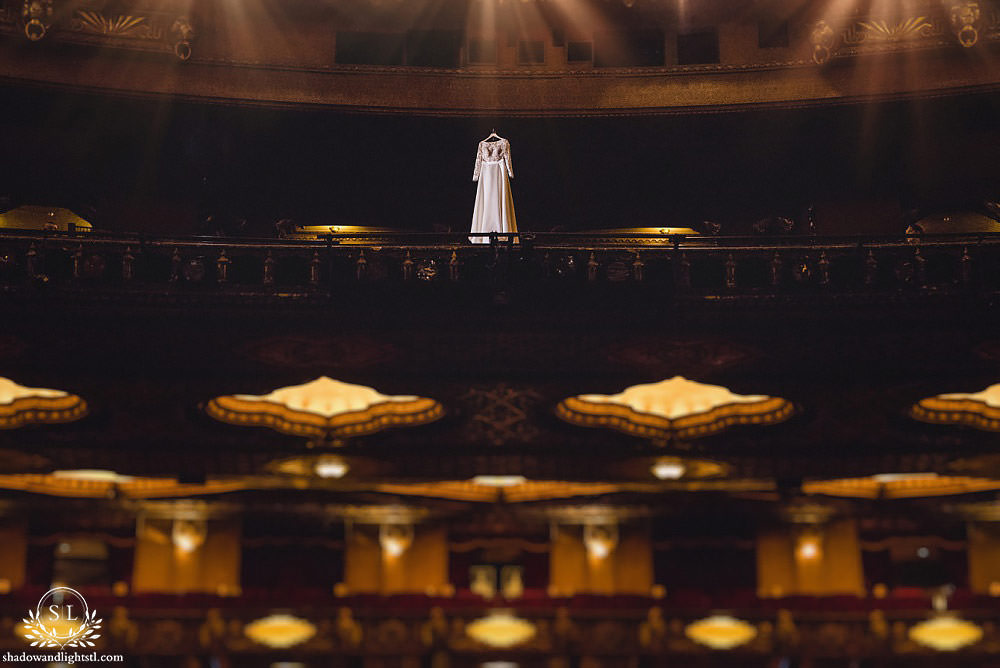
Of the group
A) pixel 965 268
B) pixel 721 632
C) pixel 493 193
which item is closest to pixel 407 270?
pixel 493 193

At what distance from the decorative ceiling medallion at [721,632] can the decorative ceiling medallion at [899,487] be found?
229 cm

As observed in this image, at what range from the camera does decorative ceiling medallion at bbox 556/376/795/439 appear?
23.8 feet

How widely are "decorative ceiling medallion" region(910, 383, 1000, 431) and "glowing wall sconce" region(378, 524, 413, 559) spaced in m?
4.30

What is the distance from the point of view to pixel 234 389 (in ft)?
23.6

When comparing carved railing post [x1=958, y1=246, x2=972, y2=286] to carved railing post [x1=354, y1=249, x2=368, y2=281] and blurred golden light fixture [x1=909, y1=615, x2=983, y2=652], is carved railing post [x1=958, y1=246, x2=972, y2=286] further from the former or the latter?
carved railing post [x1=354, y1=249, x2=368, y2=281]

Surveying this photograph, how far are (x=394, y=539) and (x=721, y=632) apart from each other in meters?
3.41

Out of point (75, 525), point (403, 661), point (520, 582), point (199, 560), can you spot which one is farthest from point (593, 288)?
point (75, 525)

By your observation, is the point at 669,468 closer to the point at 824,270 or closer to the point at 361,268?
the point at 824,270

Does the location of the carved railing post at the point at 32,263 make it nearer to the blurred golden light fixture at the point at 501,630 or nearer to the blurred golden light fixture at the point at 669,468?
the blurred golden light fixture at the point at 501,630

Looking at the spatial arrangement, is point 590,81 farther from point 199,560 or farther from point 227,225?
point 199,560

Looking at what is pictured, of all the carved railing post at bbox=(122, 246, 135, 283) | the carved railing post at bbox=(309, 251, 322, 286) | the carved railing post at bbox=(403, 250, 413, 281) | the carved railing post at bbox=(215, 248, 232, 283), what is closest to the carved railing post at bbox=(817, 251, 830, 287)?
the carved railing post at bbox=(403, 250, 413, 281)

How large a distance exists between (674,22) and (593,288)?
168 inches

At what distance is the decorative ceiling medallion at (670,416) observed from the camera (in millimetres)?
7254
